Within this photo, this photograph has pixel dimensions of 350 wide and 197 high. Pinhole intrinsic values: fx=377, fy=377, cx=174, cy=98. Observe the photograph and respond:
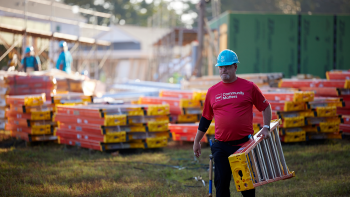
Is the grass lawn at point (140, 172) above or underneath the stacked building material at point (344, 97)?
underneath

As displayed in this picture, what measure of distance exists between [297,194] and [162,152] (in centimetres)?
460

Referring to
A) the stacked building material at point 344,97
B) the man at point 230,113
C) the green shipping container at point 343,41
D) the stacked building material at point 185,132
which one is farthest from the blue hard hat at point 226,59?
the green shipping container at point 343,41

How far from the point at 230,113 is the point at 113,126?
5.52 metres

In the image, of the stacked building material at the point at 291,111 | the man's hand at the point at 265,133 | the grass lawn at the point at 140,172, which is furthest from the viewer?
the stacked building material at the point at 291,111

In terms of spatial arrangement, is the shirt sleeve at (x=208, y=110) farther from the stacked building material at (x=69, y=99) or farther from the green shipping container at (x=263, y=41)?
the green shipping container at (x=263, y=41)

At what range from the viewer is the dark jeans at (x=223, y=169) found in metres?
4.71

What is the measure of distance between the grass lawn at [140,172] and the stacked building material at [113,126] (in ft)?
0.92

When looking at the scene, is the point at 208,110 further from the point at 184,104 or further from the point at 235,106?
the point at 184,104

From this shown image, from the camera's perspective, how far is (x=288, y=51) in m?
20.4

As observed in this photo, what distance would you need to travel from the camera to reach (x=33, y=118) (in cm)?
1069

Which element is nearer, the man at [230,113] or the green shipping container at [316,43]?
the man at [230,113]

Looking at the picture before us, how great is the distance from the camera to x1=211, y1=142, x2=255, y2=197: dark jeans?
4.71 m

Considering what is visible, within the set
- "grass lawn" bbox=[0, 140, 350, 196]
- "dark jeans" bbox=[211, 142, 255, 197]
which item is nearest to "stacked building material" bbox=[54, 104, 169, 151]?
"grass lawn" bbox=[0, 140, 350, 196]

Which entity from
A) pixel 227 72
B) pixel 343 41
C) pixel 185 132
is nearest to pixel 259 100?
pixel 227 72
